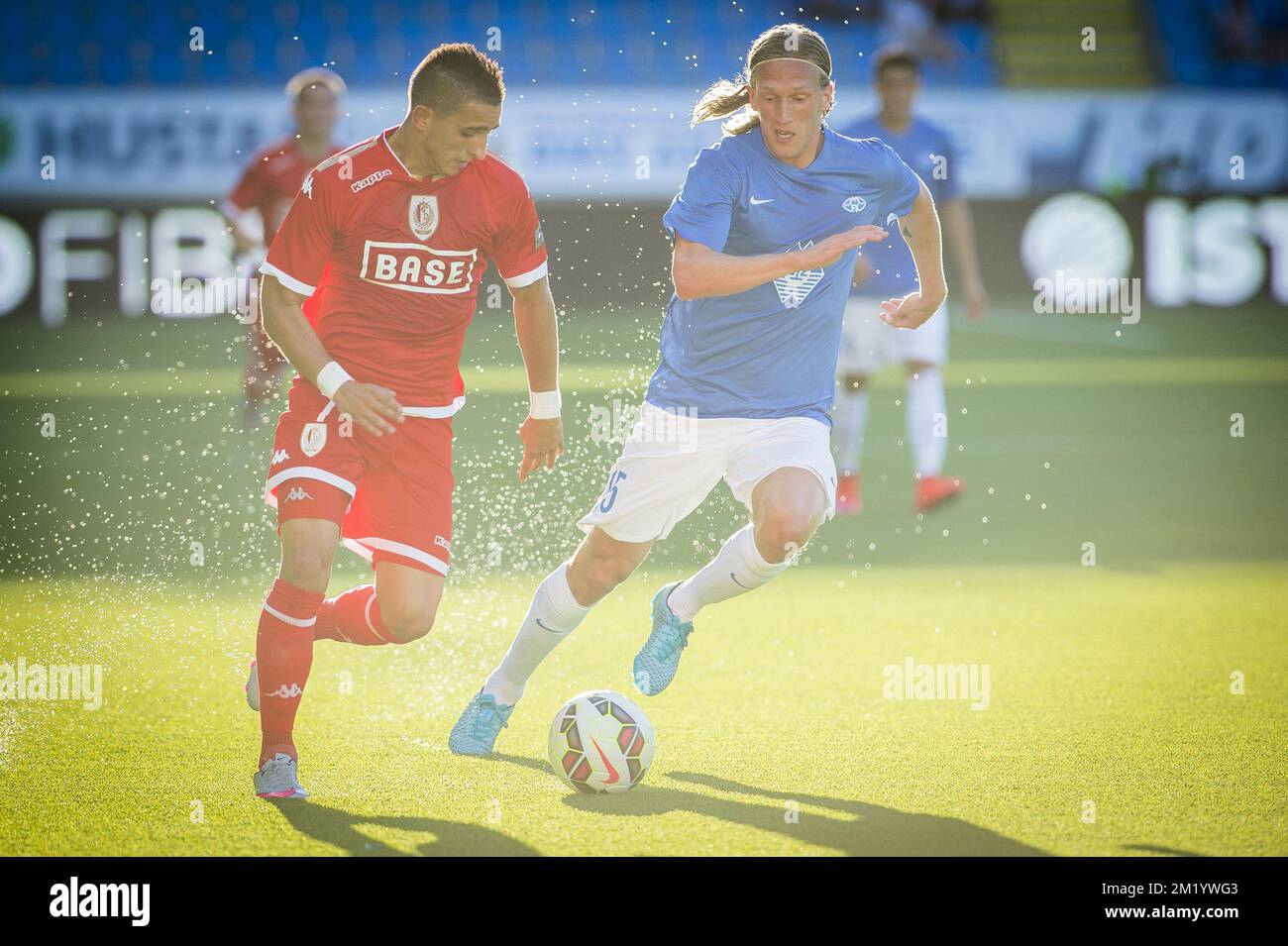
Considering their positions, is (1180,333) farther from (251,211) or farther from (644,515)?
(644,515)

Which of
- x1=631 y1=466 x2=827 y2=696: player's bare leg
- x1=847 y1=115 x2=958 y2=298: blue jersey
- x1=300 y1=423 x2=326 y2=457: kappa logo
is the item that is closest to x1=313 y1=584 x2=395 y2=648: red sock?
x1=300 y1=423 x2=326 y2=457: kappa logo

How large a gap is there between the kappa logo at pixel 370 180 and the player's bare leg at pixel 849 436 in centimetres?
519

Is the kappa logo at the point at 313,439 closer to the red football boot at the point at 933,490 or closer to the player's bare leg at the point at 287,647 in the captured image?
the player's bare leg at the point at 287,647

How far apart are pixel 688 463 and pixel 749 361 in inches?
14.8

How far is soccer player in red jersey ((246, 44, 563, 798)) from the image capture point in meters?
4.60

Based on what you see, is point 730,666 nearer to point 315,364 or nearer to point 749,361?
point 749,361

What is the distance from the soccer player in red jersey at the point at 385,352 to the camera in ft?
15.1

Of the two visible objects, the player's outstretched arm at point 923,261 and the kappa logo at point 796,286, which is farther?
the player's outstretched arm at point 923,261

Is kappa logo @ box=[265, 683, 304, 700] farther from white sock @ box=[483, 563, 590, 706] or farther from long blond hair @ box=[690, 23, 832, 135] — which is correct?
long blond hair @ box=[690, 23, 832, 135]

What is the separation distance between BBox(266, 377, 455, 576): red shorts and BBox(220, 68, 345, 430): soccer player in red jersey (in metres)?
5.36

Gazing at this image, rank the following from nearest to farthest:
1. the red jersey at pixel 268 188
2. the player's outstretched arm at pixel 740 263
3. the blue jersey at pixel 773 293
Result: the player's outstretched arm at pixel 740 263 → the blue jersey at pixel 773 293 → the red jersey at pixel 268 188

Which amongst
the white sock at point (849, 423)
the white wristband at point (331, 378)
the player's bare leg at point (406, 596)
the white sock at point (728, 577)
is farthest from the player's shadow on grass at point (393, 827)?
the white sock at point (849, 423)

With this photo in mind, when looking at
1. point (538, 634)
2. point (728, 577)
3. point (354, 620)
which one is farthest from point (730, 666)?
point (354, 620)

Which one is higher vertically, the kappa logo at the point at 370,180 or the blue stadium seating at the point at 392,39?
the blue stadium seating at the point at 392,39
